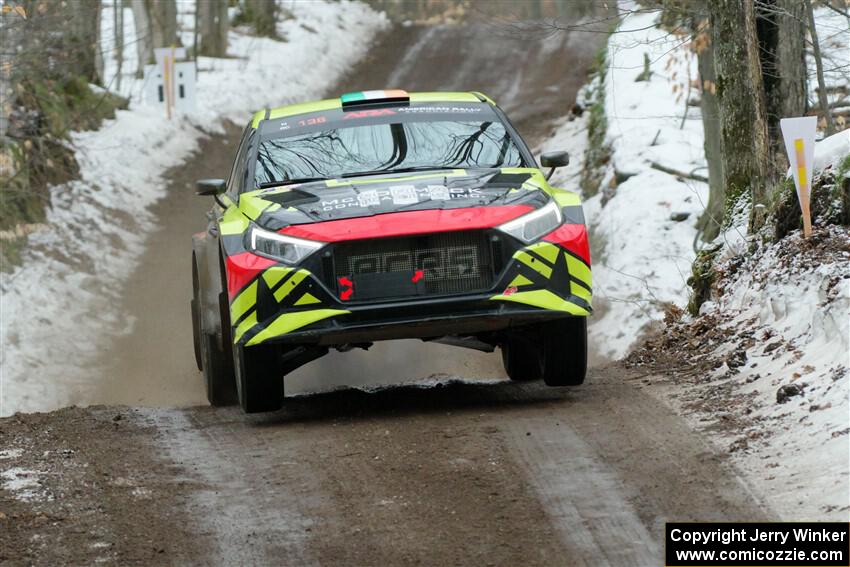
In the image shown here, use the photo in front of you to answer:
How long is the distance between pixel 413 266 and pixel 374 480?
62.4 inches

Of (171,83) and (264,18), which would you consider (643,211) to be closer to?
(171,83)

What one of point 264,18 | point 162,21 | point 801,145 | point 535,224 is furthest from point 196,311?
point 264,18

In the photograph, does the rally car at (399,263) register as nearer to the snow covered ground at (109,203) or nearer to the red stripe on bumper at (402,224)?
the red stripe on bumper at (402,224)

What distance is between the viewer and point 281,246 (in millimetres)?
7547

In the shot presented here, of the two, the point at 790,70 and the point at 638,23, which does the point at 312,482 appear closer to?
the point at 790,70

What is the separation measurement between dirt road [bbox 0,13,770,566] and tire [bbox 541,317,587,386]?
172 millimetres

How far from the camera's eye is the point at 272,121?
924 centimetres

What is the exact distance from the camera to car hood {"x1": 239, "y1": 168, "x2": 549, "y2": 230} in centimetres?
762

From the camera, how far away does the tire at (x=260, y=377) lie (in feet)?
25.5

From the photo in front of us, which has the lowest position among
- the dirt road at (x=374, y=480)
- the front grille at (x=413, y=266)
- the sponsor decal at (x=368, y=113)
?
the dirt road at (x=374, y=480)

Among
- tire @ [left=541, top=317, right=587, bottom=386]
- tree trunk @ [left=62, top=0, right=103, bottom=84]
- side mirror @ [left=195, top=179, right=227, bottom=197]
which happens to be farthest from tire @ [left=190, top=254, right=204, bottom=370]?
tree trunk @ [left=62, top=0, right=103, bottom=84]

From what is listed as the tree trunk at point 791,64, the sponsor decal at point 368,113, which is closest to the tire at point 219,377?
the sponsor decal at point 368,113

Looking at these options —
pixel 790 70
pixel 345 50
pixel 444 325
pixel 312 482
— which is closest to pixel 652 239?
pixel 790 70

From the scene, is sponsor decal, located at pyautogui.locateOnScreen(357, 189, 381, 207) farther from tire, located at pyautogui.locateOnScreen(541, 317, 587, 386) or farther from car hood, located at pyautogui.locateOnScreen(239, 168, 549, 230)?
tire, located at pyautogui.locateOnScreen(541, 317, 587, 386)
